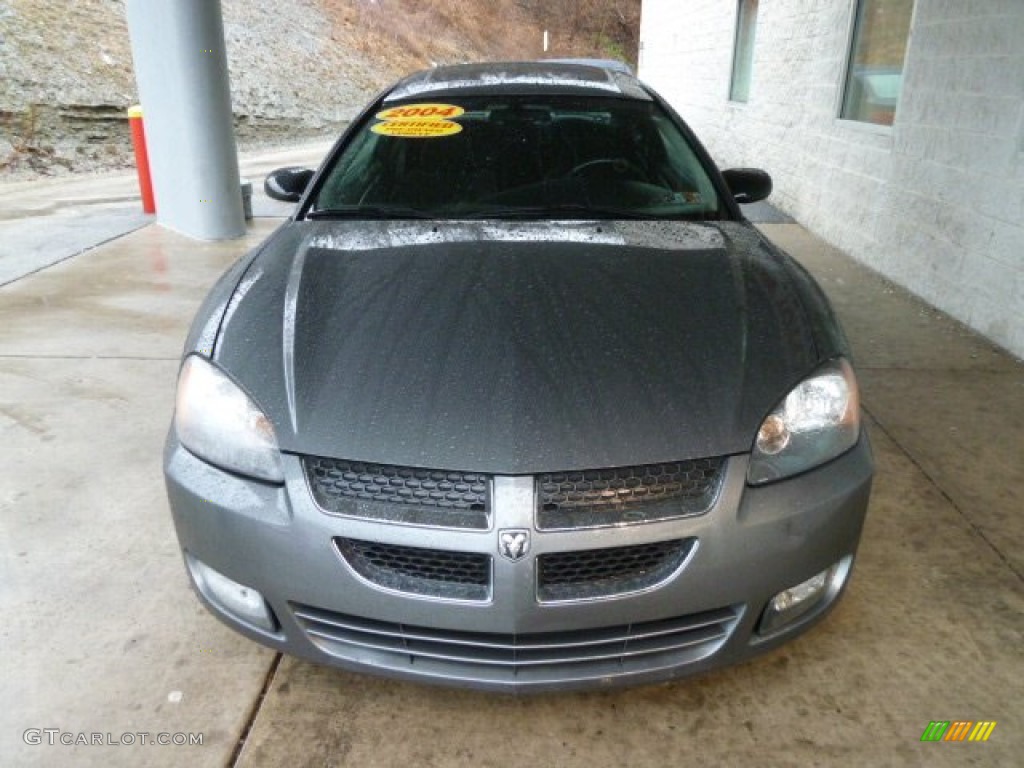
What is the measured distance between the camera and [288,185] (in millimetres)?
3443

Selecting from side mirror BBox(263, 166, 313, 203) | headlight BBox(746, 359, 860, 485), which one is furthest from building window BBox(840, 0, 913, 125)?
headlight BBox(746, 359, 860, 485)

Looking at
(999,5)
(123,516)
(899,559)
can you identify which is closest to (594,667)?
(899,559)

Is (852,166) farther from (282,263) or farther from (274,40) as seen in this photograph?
(274,40)

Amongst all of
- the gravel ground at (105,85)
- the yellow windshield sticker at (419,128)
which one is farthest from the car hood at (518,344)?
the gravel ground at (105,85)

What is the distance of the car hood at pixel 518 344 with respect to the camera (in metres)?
1.81

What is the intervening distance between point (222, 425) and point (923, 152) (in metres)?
5.36

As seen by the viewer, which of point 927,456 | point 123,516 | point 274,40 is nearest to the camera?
point 123,516

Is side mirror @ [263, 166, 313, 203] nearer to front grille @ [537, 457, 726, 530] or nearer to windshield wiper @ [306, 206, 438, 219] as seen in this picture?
windshield wiper @ [306, 206, 438, 219]

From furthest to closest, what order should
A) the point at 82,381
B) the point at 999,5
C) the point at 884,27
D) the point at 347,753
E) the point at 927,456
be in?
the point at 884,27, the point at 999,5, the point at 82,381, the point at 927,456, the point at 347,753

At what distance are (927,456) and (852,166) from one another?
13.6 ft

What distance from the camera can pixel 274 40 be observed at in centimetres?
2173

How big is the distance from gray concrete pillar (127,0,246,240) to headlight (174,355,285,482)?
5.54m

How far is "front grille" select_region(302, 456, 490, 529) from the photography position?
175 centimetres

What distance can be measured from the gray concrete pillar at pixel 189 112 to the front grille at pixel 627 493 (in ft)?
20.5
